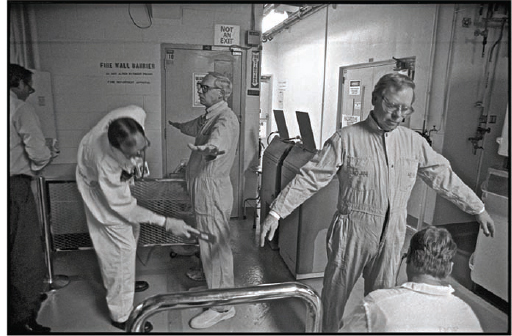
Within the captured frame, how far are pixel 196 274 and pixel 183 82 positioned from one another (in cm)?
74

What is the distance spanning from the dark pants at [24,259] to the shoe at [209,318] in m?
0.58

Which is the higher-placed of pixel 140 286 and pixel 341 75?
pixel 341 75

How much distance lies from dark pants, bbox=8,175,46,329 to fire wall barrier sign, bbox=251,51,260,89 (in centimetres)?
90

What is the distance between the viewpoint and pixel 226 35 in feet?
3.98

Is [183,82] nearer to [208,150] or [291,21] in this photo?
[208,150]

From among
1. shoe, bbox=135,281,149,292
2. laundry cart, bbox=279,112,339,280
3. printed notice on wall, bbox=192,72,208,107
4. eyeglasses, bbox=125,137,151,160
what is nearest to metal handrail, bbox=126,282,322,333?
shoe, bbox=135,281,149,292

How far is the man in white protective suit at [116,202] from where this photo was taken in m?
1.14

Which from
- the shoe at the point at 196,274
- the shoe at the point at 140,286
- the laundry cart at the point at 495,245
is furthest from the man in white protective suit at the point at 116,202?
the laundry cart at the point at 495,245

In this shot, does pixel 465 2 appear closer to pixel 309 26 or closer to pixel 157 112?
pixel 309 26

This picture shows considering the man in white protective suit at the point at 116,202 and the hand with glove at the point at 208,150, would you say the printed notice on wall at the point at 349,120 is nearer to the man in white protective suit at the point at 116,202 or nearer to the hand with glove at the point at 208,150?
the hand with glove at the point at 208,150

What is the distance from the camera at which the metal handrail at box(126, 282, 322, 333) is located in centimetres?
110

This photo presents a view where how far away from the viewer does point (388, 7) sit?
1268 mm

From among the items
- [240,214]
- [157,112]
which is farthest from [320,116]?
[157,112]

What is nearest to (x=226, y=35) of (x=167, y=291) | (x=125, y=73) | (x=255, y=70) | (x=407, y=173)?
(x=255, y=70)
